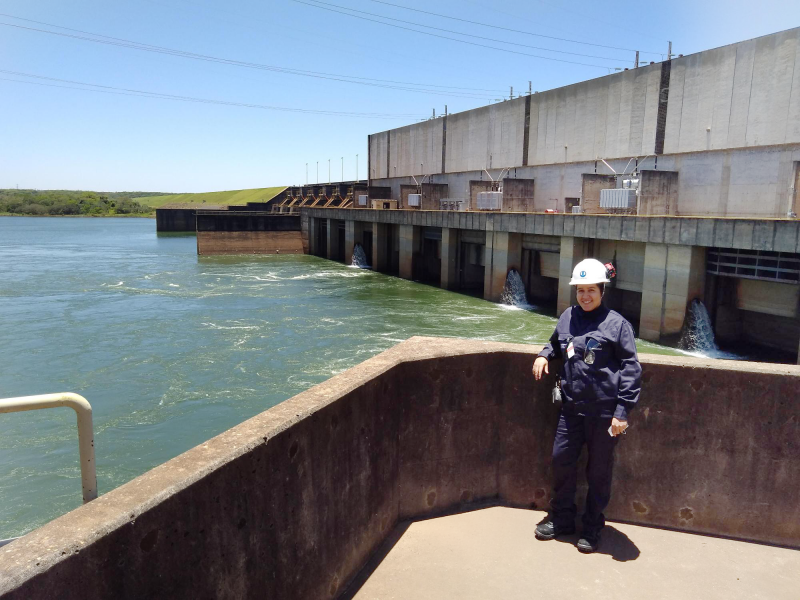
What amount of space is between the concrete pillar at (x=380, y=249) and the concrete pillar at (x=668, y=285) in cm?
2666

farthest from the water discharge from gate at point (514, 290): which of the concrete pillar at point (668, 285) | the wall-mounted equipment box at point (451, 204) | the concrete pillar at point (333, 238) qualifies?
the concrete pillar at point (333, 238)

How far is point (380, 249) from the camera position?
4731cm

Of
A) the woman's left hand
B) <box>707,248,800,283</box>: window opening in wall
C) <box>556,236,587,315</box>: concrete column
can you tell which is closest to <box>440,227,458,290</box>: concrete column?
<box>556,236,587,315</box>: concrete column

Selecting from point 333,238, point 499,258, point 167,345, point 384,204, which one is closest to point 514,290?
point 499,258

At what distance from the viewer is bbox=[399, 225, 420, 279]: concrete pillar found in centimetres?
4166

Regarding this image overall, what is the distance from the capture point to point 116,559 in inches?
86.5

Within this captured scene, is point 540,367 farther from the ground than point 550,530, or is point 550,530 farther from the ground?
point 540,367

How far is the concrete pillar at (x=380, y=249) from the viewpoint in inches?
1852

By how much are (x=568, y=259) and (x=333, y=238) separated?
3370cm

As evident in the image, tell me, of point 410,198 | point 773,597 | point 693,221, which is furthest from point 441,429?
point 410,198

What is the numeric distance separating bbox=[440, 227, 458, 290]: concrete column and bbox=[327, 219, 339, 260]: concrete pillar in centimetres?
2177

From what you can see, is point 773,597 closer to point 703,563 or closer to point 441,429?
point 703,563

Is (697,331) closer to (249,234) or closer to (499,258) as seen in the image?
(499,258)

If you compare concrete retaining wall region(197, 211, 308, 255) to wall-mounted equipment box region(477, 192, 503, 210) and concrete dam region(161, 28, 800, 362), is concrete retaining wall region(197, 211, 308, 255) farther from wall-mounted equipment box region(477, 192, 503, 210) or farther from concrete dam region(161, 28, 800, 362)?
wall-mounted equipment box region(477, 192, 503, 210)
